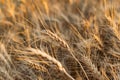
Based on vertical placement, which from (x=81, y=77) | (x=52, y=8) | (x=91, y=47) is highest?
(x=52, y=8)

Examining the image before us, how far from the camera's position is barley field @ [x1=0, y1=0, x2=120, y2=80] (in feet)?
5.76

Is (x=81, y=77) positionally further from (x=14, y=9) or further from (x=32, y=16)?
(x=14, y=9)

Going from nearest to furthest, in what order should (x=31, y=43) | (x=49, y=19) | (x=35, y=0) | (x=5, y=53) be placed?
(x=5, y=53), (x=31, y=43), (x=49, y=19), (x=35, y=0)

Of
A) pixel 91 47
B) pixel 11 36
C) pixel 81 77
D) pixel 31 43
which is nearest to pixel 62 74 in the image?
pixel 81 77

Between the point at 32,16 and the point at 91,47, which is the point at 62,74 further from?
the point at 32,16

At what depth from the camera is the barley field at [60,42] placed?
175 cm

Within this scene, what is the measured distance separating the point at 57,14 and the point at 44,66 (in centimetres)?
74

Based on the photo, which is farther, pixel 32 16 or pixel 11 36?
pixel 32 16

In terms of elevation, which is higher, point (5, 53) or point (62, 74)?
point (5, 53)

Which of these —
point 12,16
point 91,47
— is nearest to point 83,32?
point 91,47

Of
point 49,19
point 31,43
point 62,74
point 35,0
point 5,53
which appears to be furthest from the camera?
point 35,0

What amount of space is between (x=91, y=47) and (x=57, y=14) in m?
0.65

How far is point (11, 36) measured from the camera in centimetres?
221

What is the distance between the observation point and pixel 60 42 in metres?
1.62
